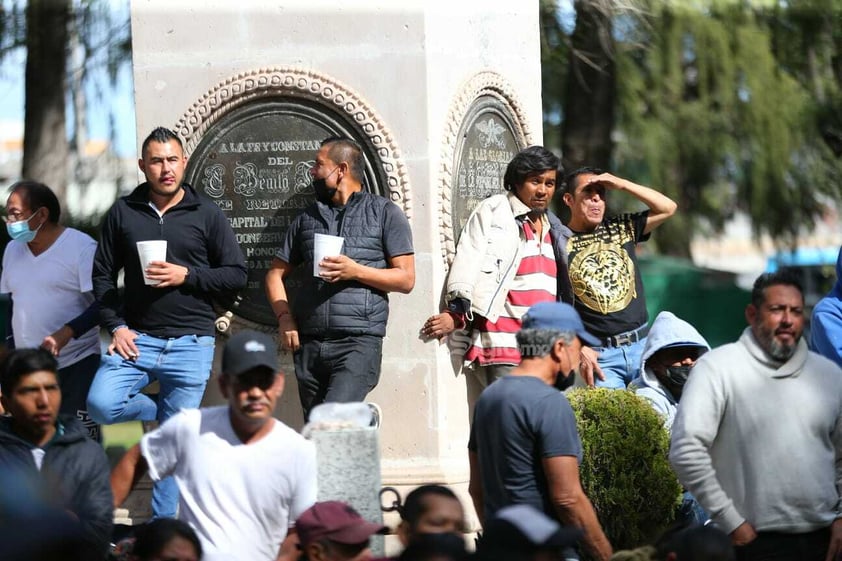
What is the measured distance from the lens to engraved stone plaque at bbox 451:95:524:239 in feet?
30.4

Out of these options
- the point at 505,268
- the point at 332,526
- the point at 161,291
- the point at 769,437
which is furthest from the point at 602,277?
the point at 332,526

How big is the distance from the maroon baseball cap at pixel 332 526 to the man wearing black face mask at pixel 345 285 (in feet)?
8.55

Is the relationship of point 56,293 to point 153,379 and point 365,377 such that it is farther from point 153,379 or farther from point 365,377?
point 365,377

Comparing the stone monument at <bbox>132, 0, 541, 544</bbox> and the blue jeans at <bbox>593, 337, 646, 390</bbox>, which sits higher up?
the stone monument at <bbox>132, 0, 541, 544</bbox>

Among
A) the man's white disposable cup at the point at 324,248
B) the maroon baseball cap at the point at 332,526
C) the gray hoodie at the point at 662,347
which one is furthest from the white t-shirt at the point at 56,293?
the maroon baseball cap at the point at 332,526

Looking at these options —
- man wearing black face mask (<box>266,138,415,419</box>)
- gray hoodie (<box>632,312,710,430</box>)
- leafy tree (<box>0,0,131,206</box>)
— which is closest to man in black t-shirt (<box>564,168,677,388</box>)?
gray hoodie (<box>632,312,710,430</box>)

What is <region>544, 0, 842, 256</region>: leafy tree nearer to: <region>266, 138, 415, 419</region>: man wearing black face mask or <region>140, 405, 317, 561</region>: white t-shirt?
<region>266, 138, 415, 419</region>: man wearing black face mask

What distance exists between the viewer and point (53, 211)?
880 centimetres

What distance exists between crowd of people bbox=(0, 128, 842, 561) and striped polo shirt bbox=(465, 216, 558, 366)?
12mm

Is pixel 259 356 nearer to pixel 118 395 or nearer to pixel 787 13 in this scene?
pixel 118 395

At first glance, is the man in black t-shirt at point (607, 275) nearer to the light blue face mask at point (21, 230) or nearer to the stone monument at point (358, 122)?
the stone monument at point (358, 122)

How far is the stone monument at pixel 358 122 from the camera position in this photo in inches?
352

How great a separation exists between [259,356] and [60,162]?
11590 millimetres

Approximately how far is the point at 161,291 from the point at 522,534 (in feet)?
12.0
